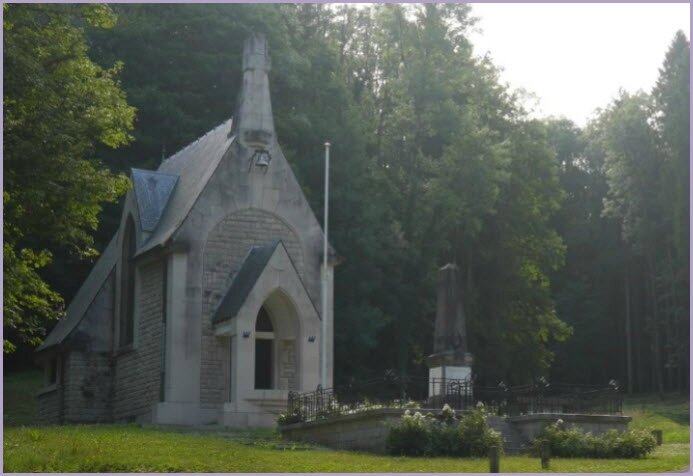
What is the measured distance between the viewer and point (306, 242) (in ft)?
128

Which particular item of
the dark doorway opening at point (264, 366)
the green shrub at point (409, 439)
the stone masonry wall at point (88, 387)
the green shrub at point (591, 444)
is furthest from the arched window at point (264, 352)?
the green shrub at point (591, 444)

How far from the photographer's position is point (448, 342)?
3403cm

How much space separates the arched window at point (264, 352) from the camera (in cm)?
3725

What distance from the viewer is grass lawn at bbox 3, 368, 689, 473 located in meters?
22.5

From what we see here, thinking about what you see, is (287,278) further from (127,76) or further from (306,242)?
(127,76)

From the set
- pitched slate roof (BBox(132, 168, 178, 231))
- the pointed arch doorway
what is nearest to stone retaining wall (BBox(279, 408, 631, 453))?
the pointed arch doorway

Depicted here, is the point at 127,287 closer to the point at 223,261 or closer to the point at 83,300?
the point at 83,300

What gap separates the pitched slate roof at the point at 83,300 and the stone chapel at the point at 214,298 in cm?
66

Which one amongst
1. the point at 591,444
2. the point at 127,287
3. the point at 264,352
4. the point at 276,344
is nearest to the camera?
the point at 591,444

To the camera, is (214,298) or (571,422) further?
(214,298)

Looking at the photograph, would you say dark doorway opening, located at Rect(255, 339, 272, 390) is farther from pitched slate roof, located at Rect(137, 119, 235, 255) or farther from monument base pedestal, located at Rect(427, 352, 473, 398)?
monument base pedestal, located at Rect(427, 352, 473, 398)

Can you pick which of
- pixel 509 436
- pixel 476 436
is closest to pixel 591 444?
pixel 509 436

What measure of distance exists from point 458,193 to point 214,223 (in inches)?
745

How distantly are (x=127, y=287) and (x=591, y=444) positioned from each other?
18976 millimetres
